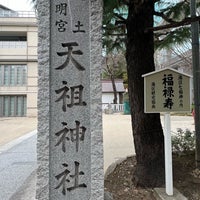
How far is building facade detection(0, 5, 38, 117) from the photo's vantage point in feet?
75.4

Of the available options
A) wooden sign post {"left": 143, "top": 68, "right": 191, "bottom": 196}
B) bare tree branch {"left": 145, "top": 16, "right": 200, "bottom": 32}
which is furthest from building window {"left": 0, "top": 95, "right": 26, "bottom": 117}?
wooden sign post {"left": 143, "top": 68, "right": 191, "bottom": 196}

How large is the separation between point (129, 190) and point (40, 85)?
2.17m

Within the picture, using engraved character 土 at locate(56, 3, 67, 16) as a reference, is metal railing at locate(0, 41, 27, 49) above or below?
above

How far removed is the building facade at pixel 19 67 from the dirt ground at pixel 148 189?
19.4 metres

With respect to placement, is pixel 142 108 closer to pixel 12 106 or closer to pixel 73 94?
pixel 73 94

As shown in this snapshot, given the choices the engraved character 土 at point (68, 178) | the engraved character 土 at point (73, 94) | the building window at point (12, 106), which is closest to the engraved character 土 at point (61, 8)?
the engraved character 土 at point (73, 94)

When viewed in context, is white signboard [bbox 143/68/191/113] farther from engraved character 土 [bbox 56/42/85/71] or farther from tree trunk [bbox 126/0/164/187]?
engraved character 土 [bbox 56/42/85/71]

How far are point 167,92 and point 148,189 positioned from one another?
142 centimetres

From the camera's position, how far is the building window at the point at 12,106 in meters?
23.4

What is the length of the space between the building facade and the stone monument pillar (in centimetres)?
2089

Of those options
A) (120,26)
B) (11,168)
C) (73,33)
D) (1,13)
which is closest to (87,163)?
(73,33)

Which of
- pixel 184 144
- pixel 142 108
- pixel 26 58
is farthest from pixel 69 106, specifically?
pixel 26 58

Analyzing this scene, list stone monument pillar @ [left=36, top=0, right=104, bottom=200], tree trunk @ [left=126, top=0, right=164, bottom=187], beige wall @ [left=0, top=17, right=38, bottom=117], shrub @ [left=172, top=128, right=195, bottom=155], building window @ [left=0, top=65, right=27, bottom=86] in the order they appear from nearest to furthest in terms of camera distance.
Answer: stone monument pillar @ [left=36, top=0, right=104, bottom=200] → tree trunk @ [left=126, top=0, right=164, bottom=187] → shrub @ [left=172, top=128, right=195, bottom=155] → beige wall @ [left=0, top=17, right=38, bottom=117] → building window @ [left=0, top=65, right=27, bottom=86]

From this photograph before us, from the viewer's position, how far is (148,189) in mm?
3873
